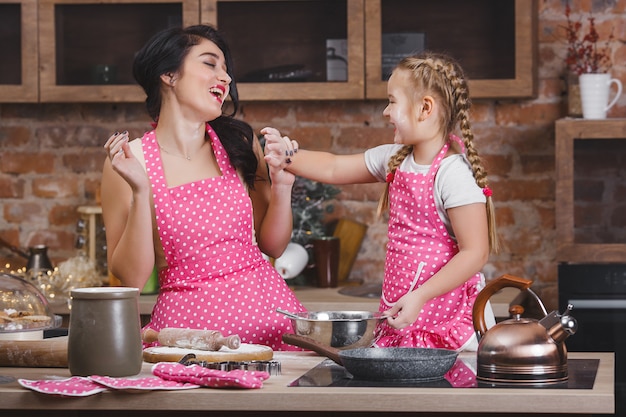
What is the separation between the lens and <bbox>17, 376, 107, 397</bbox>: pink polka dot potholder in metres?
1.61

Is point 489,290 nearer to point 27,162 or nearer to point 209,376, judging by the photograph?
point 209,376

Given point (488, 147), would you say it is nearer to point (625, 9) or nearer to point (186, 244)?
point (625, 9)

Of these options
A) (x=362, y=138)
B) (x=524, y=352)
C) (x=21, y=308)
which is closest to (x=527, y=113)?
(x=362, y=138)

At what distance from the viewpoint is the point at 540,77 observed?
11.7 ft

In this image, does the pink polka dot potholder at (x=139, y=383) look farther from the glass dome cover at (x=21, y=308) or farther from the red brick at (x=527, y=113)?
the red brick at (x=527, y=113)

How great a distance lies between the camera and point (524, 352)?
5.51 ft

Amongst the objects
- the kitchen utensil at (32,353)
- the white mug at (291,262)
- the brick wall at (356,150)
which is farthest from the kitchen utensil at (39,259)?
the kitchen utensil at (32,353)

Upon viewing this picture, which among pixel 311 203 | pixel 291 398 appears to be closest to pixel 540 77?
pixel 311 203

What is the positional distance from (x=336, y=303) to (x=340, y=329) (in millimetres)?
1254

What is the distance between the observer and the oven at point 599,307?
3146 mm

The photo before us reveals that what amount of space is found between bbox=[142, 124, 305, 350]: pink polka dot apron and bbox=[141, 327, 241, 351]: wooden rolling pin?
38cm

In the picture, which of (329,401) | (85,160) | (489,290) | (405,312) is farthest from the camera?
(85,160)

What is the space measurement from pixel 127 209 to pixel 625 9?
6.37 ft

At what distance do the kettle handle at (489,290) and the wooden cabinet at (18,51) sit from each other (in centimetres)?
213
